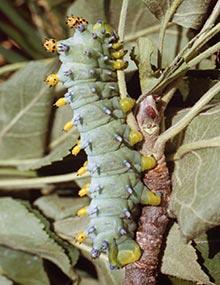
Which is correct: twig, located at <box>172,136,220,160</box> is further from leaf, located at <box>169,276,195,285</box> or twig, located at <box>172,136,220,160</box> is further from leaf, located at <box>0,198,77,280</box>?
leaf, located at <box>0,198,77,280</box>

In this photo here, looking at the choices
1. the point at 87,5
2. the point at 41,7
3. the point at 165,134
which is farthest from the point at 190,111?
the point at 41,7

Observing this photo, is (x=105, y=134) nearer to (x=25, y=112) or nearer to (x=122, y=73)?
(x=122, y=73)

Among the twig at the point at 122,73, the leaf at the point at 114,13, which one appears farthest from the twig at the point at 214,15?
the leaf at the point at 114,13

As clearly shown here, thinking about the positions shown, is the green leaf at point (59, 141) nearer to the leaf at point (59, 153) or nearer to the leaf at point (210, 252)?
the leaf at point (59, 153)

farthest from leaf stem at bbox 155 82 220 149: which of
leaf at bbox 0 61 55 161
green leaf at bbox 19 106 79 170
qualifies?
leaf at bbox 0 61 55 161

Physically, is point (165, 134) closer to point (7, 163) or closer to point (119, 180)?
point (119, 180)
